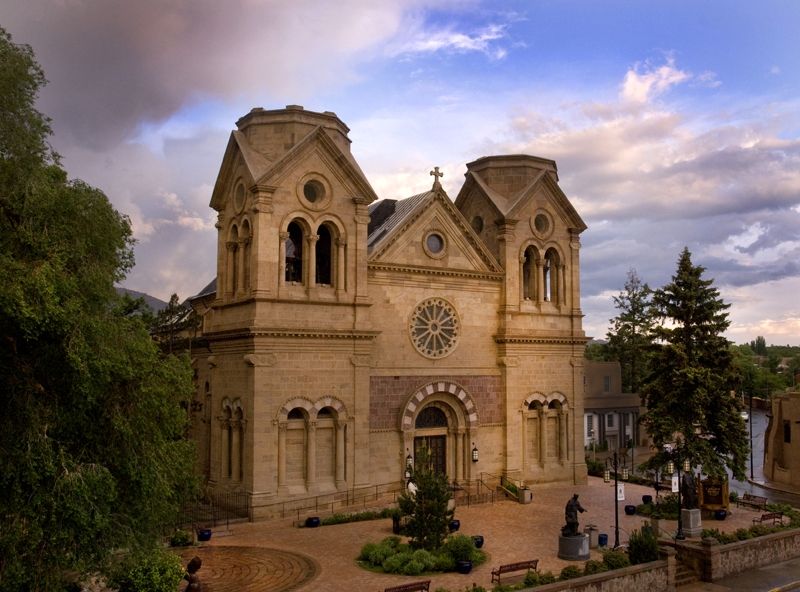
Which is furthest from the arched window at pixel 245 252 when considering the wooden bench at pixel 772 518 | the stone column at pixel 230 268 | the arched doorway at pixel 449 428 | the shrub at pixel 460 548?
the wooden bench at pixel 772 518

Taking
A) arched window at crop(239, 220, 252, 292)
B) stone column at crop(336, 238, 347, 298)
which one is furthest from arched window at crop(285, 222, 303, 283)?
arched window at crop(239, 220, 252, 292)

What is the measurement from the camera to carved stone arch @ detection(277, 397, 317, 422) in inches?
1230

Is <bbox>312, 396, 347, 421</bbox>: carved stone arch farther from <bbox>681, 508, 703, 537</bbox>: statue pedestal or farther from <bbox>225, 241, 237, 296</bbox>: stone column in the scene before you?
<bbox>681, 508, 703, 537</bbox>: statue pedestal

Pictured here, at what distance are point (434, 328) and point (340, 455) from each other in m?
8.01

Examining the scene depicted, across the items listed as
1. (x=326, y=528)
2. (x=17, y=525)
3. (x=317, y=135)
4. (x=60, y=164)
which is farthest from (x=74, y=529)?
(x=317, y=135)

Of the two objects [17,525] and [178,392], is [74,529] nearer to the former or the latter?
[17,525]

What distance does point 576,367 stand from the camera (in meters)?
40.8

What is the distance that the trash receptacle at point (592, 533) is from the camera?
2787 cm

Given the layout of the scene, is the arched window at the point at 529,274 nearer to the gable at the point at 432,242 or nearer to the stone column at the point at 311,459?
the gable at the point at 432,242

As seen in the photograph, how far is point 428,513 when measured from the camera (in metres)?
25.2

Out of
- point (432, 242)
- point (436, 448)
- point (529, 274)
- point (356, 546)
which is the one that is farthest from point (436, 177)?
point (356, 546)

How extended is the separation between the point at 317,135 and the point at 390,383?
1187 centimetres

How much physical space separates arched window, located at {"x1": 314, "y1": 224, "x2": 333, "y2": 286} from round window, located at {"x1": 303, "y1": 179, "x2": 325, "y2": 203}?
1.59 m

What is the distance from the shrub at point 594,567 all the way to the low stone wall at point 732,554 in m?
4.55
